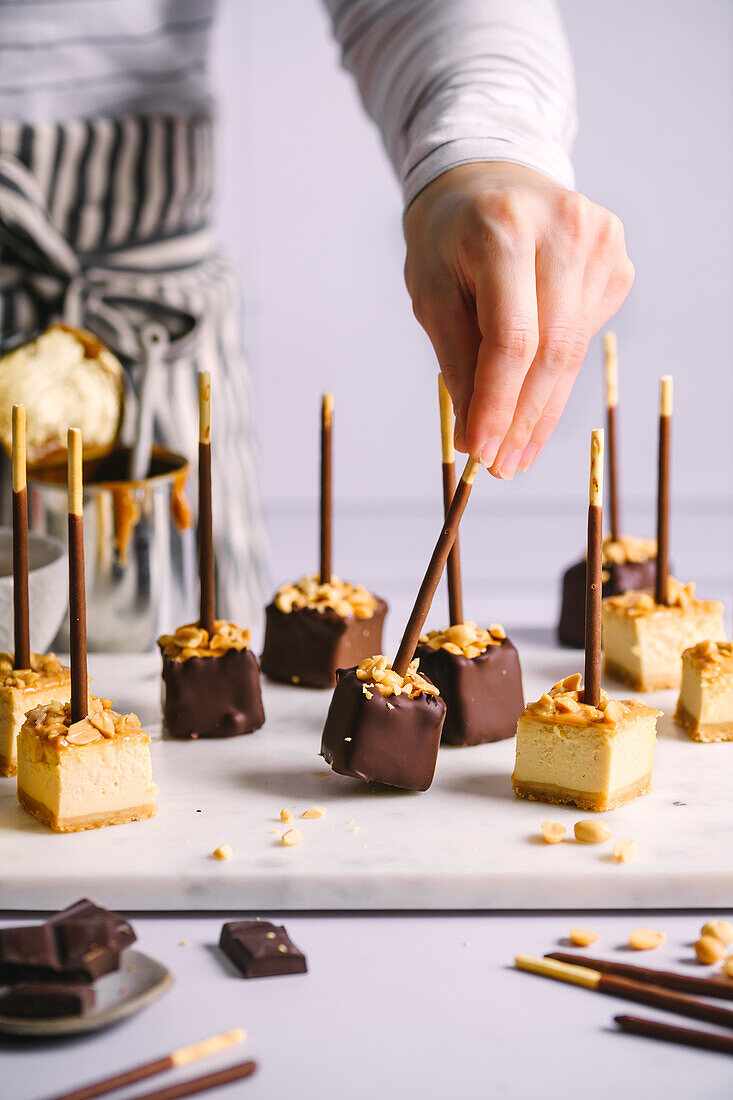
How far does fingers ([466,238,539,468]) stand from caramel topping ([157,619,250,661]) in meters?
0.38

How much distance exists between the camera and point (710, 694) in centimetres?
155

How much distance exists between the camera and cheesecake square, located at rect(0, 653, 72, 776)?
Result: 1475mm

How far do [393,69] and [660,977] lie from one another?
1.42 metres

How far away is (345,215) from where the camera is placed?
4.35 metres

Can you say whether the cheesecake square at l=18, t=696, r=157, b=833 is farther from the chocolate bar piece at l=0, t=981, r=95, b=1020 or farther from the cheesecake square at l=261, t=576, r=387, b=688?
the cheesecake square at l=261, t=576, r=387, b=688

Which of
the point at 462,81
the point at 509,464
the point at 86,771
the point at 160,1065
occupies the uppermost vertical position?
the point at 462,81

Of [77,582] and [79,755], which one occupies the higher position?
[77,582]

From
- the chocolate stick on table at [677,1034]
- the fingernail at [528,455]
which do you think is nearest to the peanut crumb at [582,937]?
the chocolate stick on table at [677,1034]

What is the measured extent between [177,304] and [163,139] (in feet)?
0.90

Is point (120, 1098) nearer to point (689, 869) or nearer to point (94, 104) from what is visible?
point (689, 869)

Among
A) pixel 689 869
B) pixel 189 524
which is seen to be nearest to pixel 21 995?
pixel 689 869

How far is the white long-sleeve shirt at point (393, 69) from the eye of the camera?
1.76 meters

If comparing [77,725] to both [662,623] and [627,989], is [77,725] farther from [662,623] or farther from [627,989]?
[662,623]

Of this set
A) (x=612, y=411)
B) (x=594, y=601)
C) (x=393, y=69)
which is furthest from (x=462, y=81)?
(x=594, y=601)
